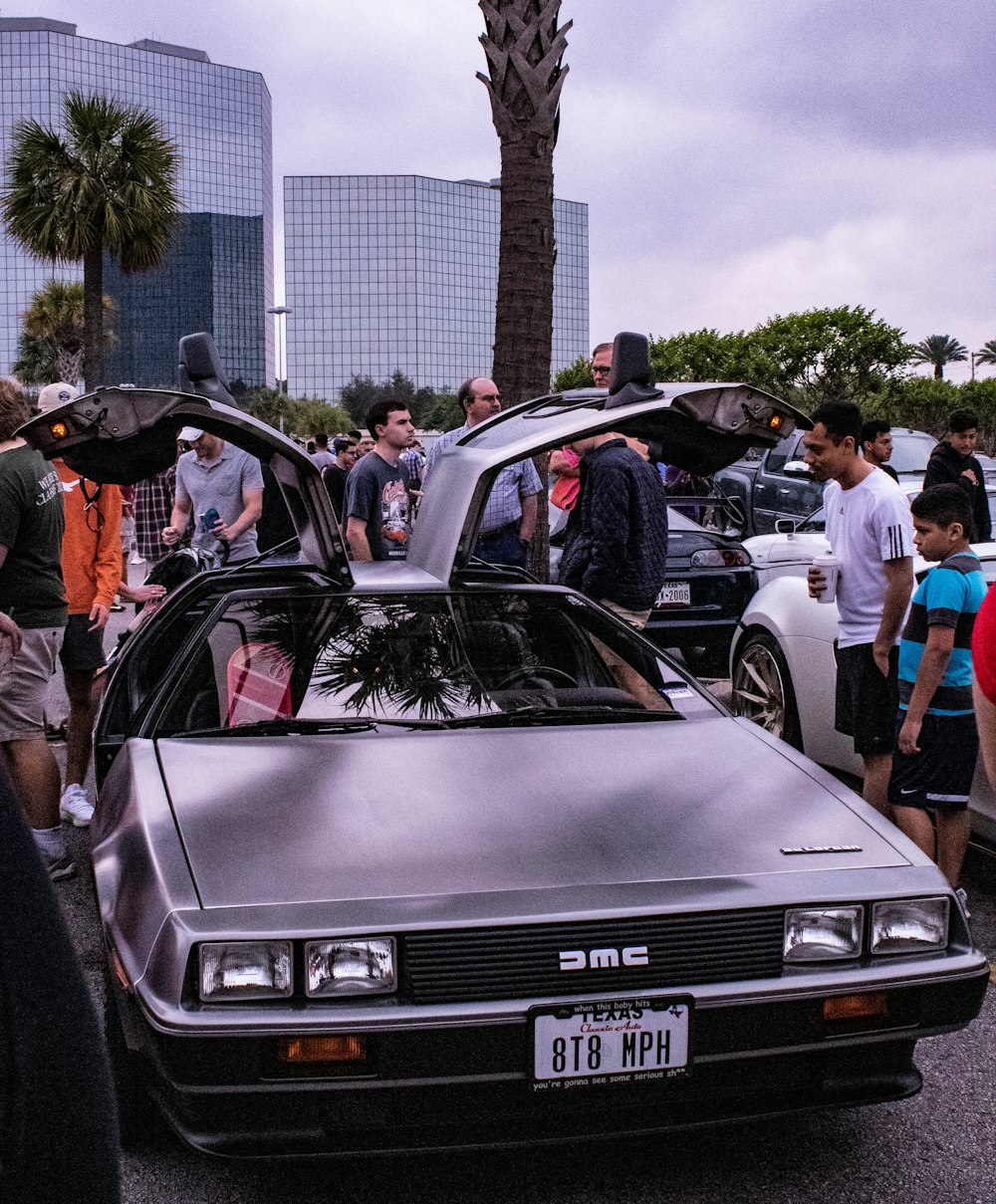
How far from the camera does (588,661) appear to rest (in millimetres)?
4133

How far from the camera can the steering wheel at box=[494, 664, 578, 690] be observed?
3.90 meters

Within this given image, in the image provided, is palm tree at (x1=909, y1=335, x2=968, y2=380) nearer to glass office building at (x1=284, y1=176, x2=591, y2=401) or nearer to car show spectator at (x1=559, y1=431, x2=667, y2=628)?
glass office building at (x1=284, y1=176, x2=591, y2=401)

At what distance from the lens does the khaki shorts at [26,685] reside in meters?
5.02

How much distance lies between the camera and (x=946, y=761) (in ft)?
14.5

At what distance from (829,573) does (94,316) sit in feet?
84.2

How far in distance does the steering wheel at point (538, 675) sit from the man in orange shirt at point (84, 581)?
2681 mm

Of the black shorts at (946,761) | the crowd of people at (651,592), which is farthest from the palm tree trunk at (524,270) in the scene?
the black shorts at (946,761)

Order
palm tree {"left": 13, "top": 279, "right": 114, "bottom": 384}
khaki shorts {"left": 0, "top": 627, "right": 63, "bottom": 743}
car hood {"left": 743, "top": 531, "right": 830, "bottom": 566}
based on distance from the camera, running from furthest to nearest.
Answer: palm tree {"left": 13, "top": 279, "right": 114, "bottom": 384}
car hood {"left": 743, "top": 531, "right": 830, "bottom": 566}
khaki shorts {"left": 0, "top": 627, "right": 63, "bottom": 743}

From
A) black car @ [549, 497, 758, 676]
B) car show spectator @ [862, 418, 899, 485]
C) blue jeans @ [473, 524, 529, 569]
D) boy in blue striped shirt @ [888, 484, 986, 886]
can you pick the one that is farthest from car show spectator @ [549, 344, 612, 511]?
boy in blue striped shirt @ [888, 484, 986, 886]

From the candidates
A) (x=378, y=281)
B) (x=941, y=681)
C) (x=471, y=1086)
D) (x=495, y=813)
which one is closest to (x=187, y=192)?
(x=378, y=281)

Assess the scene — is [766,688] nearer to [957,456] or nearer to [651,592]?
[651,592]

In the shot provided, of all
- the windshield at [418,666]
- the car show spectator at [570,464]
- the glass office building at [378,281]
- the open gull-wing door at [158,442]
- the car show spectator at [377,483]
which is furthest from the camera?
the glass office building at [378,281]

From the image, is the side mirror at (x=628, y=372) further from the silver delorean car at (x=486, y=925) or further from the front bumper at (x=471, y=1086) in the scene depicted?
the front bumper at (x=471, y=1086)

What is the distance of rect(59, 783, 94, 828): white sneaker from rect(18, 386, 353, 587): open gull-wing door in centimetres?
206
